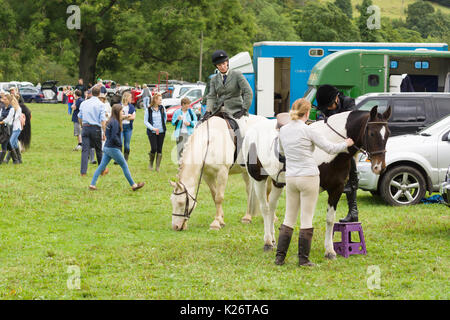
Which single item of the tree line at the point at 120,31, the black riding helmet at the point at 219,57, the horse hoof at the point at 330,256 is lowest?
the horse hoof at the point at 330,256

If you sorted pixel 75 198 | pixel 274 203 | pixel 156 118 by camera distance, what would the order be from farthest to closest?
pixel 156 118, pixel 75 198, pixel 274 203

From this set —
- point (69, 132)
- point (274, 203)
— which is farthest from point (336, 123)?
point (69, 132)

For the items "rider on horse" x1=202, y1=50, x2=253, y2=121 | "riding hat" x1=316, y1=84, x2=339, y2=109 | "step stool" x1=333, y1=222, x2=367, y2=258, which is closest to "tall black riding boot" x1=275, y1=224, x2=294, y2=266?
"step stool" x1=333, y1=222, x2=367, y2=258

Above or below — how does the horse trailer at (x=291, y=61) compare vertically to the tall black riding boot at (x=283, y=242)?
above

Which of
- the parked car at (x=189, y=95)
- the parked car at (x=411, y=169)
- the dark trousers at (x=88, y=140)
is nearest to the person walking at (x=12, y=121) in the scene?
the dark trousers at (x=88, y=140)

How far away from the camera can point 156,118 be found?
59.8ft

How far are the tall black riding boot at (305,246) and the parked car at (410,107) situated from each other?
740cm

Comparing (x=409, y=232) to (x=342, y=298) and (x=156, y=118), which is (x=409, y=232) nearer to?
(x=342, y=298)

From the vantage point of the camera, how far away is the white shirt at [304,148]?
311 inches

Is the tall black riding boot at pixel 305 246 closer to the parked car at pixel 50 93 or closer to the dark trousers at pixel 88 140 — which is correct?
the dark trousers at pixel 88 140

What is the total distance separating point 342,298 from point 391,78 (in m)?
16.4

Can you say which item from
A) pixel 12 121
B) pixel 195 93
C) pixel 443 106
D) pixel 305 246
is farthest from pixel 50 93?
pixel 305 246

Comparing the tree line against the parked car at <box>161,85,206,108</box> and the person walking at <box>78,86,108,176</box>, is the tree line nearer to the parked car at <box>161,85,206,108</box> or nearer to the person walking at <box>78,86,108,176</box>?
the parked car at <box>161,85,206,108</box>

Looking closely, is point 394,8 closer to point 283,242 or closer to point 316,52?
point 316,52
